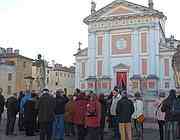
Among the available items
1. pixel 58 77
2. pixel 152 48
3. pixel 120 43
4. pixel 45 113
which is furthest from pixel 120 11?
pixel 45 113

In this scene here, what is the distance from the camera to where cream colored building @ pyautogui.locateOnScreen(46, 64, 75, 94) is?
79.2m

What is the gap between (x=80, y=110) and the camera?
Answer: 38.9 feet

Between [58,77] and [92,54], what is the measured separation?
30355 millimetres

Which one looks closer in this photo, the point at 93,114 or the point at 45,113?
the point at 93,114

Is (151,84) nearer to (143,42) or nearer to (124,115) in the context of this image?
(143,42)

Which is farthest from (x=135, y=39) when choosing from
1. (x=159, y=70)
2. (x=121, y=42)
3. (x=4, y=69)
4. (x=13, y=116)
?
(x=13, y=116)

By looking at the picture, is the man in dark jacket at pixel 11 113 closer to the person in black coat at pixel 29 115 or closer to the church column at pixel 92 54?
the person in black coat at pixel 29 115

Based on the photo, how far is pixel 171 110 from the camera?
1126 centimetres

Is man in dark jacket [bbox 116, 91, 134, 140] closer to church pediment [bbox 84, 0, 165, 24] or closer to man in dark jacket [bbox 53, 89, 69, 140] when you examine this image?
man in dark jacket [bbox 53, 89, 69, 140]

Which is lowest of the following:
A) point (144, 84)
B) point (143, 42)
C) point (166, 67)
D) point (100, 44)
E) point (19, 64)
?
point (144, 84)

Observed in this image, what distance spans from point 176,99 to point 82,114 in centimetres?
304

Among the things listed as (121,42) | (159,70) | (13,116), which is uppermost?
(121,42)

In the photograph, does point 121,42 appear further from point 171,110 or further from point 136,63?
point 171,110

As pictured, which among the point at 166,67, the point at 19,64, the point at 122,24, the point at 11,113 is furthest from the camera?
the point at 19,64
